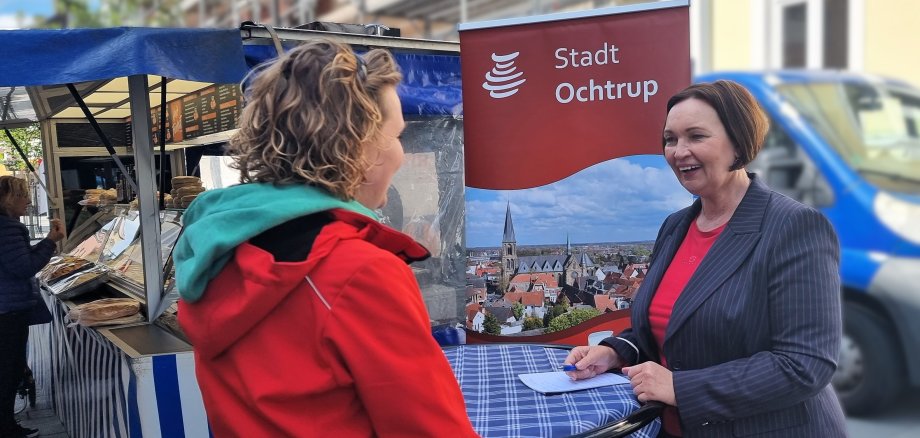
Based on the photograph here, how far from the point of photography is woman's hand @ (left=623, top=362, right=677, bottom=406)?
175 centimetres

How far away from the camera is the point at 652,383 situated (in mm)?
1768

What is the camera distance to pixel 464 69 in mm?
3383

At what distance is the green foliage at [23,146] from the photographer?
5.81 m

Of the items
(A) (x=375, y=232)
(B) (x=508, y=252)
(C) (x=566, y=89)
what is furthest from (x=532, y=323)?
(A) (x=375, y=232)

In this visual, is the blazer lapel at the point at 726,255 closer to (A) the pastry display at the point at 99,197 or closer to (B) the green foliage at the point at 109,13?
(A) the pastry display at the point at 99,197

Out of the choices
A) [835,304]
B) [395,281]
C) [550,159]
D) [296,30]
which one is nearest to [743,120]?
[835,304]

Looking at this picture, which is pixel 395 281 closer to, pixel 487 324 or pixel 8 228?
pixel 487 324

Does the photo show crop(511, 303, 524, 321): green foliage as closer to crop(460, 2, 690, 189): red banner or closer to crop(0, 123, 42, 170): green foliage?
crop(460, 2, 690, 189): red banner

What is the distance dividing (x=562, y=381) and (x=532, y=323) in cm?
143

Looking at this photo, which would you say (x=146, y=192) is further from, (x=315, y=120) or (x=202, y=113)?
(x=315, y=120)

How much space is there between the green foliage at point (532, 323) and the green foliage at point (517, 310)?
33 millimetres

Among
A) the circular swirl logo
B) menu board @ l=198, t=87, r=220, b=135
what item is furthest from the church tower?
menu board @ l=198, t=87, r=220, b=135

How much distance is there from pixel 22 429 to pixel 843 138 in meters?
5.70

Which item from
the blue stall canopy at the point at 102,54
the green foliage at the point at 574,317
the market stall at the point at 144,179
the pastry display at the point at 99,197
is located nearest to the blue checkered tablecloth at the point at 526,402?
the green foliage at the point at 574,317
